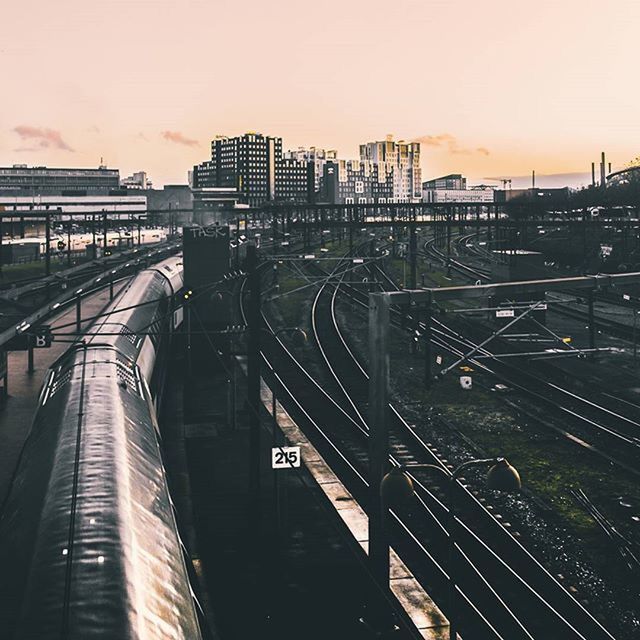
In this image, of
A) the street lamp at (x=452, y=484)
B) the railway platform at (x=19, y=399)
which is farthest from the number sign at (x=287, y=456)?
the railway platform at (x=19, y=399)

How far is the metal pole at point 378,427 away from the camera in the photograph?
560 inches

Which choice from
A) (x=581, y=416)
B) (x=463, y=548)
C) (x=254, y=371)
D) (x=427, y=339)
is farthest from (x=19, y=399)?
(x=581, y=416)

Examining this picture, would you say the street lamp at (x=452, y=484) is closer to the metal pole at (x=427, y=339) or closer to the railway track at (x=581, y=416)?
the metal pole at (x=427, y=339)

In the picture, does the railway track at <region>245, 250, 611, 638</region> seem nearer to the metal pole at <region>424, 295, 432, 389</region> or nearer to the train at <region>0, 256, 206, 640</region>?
the metal pole at <region>424, 295, 432, 389</region>

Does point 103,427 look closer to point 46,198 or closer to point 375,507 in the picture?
point 375,507

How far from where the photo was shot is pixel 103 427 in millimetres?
11984

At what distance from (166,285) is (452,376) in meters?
12.8

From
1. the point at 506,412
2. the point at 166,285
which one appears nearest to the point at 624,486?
the point at 506,412

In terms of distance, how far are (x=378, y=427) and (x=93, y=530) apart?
6.86m

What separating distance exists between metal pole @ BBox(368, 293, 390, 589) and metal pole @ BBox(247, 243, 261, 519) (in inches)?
153

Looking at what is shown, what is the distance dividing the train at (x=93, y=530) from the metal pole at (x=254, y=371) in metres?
3.36

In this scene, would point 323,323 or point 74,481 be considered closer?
A: point 74,481

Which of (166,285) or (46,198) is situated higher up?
(46,198)

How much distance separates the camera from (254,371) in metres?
18.5
